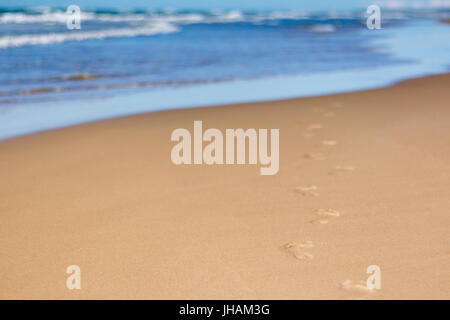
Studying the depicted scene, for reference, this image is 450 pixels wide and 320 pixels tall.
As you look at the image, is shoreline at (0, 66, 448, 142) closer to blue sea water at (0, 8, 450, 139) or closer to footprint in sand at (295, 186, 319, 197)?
blue sea water at (0, 8, 450, 139)

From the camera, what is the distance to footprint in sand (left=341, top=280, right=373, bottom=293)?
2.44 meters

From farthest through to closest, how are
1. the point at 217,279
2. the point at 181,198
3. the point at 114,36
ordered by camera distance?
the point at 114,36 → the point at 181,198 → the point at 217,279

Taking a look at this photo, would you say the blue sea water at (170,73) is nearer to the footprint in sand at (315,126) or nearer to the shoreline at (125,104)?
the shoreline at (125,104)

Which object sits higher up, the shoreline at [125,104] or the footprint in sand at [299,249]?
the shoreline at [125,104]

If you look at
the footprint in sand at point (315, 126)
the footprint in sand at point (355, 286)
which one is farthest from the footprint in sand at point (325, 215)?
the footprint in sand at point (315, 126)

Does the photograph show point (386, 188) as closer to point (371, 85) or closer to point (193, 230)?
point (193, 230)

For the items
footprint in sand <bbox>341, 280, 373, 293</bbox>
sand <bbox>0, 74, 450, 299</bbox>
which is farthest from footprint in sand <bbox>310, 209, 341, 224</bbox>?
footprint in sand <bbox>341, 280, 373, 293</bbox>

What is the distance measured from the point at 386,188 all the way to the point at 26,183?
2.51 m

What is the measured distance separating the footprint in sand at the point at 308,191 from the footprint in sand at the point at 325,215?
0.28 m

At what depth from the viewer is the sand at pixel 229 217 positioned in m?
2.56

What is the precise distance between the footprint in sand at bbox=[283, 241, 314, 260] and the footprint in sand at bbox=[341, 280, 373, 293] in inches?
11.3

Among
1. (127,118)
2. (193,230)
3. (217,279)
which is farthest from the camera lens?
(127,118)
